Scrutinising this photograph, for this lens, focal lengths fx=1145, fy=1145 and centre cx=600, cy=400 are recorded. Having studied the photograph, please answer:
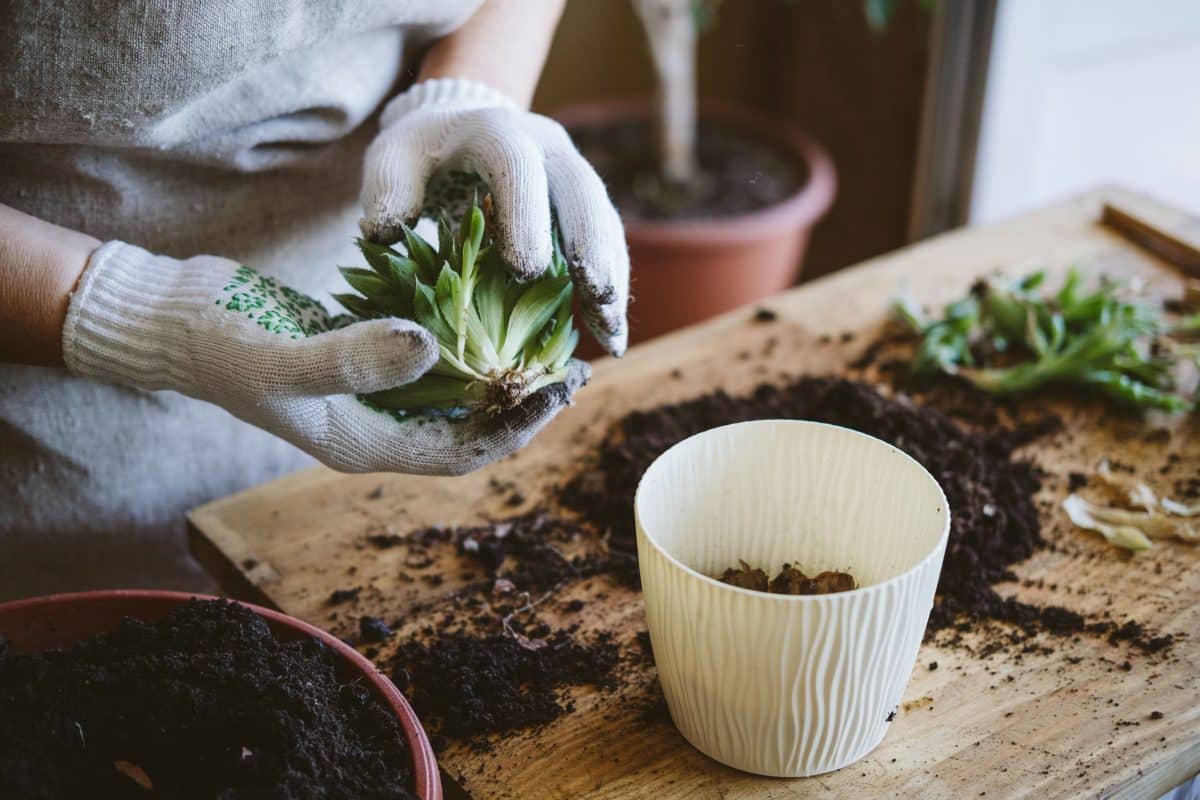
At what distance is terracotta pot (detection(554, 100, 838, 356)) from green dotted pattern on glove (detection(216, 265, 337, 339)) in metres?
1.29

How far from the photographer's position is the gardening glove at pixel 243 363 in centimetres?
111

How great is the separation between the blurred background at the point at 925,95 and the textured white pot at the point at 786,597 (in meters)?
1.44

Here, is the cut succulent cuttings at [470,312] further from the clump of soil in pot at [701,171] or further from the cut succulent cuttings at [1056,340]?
the clump of soil in pot at [701,171]

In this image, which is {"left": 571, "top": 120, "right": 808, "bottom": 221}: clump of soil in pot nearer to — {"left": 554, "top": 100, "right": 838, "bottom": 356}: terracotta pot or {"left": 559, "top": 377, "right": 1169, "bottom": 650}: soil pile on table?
{"left": 554, "top": 100, "right": 838, "bottom": 356}: terracotta pot

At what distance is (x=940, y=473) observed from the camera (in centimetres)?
136

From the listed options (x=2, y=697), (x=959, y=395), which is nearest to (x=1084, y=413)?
(x=959, y=395)

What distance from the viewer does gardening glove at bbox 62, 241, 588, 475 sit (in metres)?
1.11

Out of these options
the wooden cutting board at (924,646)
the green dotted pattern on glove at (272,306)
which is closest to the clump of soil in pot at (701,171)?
the wooden cutting board at (924,646)

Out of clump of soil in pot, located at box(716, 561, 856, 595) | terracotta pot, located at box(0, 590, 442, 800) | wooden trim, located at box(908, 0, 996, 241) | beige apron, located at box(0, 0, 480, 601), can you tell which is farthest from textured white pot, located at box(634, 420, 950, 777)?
wooden trim, located at box(908, 0, 996, 241)

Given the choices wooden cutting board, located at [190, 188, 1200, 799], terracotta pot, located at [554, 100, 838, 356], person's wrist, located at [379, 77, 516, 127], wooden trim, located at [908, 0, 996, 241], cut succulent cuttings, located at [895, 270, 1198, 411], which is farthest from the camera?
wooden trim, located at [908, 0, 996, 241]

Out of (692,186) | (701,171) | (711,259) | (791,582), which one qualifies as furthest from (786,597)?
(701,171)

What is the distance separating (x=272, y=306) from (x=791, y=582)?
0.59 m

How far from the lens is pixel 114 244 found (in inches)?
47.0

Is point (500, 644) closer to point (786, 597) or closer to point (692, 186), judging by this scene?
point (786, 597)
